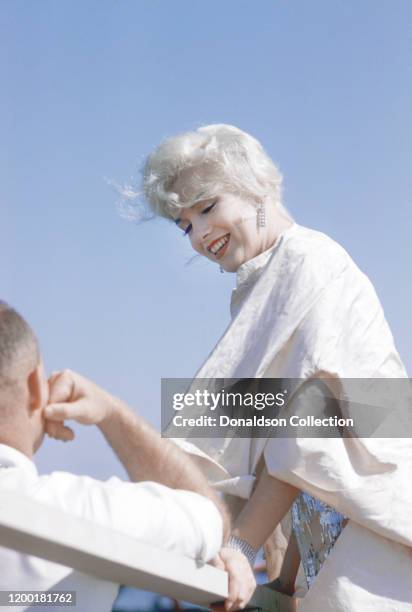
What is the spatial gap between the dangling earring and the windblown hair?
51.3 inches

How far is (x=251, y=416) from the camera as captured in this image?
2.22m

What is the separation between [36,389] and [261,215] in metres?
1.35

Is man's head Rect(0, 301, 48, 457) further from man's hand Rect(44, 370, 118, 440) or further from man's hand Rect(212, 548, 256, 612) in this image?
man's hand Rect(212, 548, 256, 612)

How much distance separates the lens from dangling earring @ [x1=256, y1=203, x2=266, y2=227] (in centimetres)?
256

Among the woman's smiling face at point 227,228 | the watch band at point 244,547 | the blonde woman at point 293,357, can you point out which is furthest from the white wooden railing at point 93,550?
the woman's smiling face at point 227,228

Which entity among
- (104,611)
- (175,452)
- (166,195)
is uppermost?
(166,195)

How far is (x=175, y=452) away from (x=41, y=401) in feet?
0.76

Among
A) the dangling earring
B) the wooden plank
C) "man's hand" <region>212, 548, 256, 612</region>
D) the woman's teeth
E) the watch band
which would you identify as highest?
the dangling earring

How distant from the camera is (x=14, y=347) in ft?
4.25

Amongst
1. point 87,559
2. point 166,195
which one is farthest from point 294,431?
point 87,559

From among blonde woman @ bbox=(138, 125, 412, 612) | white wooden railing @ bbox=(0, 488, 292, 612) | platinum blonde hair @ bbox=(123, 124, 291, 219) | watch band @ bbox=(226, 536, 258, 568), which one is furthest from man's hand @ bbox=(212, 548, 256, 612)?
platinum blonde hair @ bbox=(123, 124, 291, 219)

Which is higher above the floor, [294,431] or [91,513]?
[294,431]

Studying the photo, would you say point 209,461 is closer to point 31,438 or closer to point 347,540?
point 347,540
